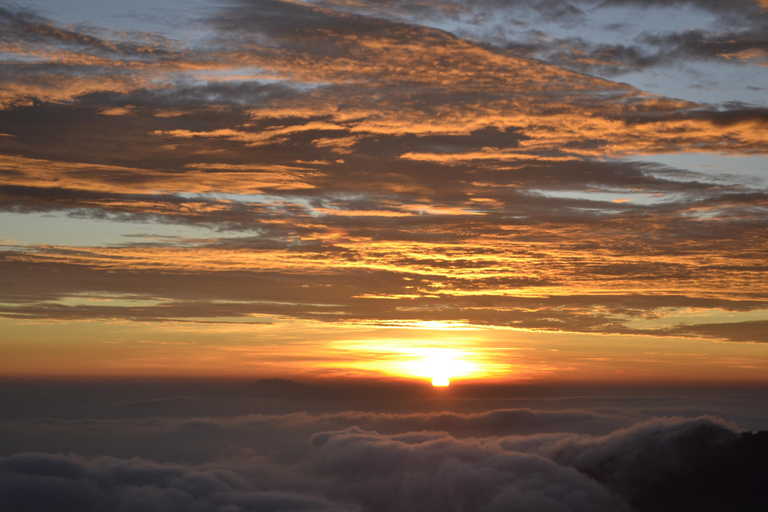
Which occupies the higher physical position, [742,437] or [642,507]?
[742,437]

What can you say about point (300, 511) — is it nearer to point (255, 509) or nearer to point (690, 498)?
point (255, 509)

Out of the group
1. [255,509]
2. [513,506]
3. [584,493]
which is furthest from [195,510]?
[584,493]

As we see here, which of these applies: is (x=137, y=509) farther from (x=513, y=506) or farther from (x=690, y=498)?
(x=690, y=498)

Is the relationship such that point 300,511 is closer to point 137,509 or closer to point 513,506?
point 137,509

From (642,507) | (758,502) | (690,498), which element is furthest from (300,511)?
(758,502)

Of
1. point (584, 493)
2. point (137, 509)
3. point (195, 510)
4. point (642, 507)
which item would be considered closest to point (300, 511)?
point (195, 510)

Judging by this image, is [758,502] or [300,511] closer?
[758,502]

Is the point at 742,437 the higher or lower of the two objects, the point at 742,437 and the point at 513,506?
the higher

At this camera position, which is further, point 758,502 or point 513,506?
point 513,506
